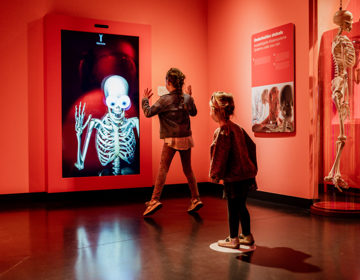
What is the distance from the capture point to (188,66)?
682 cm

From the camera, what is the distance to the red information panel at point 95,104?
228 inches

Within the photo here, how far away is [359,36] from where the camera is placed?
451cm

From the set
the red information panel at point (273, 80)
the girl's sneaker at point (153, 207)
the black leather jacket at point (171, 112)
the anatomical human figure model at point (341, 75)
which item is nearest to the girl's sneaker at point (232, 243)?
the girl's sneaker at point (153, 207)

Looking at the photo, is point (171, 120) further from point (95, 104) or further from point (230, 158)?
point (95, 104)

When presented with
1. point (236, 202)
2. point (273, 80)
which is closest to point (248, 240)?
point (236, 202)

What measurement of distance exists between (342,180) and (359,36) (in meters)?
1.54

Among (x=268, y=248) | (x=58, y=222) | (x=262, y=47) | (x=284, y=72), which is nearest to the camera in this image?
(x=268, y=248)

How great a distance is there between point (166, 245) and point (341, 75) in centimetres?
265

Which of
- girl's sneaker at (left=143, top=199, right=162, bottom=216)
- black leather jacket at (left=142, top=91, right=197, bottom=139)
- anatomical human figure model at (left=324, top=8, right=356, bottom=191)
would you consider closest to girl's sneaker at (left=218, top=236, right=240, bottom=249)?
girl's sneaker at (left=143, top=199, right=162, bottom=216)

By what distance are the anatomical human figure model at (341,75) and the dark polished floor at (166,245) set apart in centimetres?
56

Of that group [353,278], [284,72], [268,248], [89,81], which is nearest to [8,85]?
[89,81]

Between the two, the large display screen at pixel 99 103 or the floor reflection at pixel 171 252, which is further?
the large display screen at pixel 99 103

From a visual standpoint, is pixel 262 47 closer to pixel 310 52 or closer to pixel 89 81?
pixel 310 52

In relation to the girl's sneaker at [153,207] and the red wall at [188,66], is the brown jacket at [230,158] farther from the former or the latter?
the red wall at [188,66]
